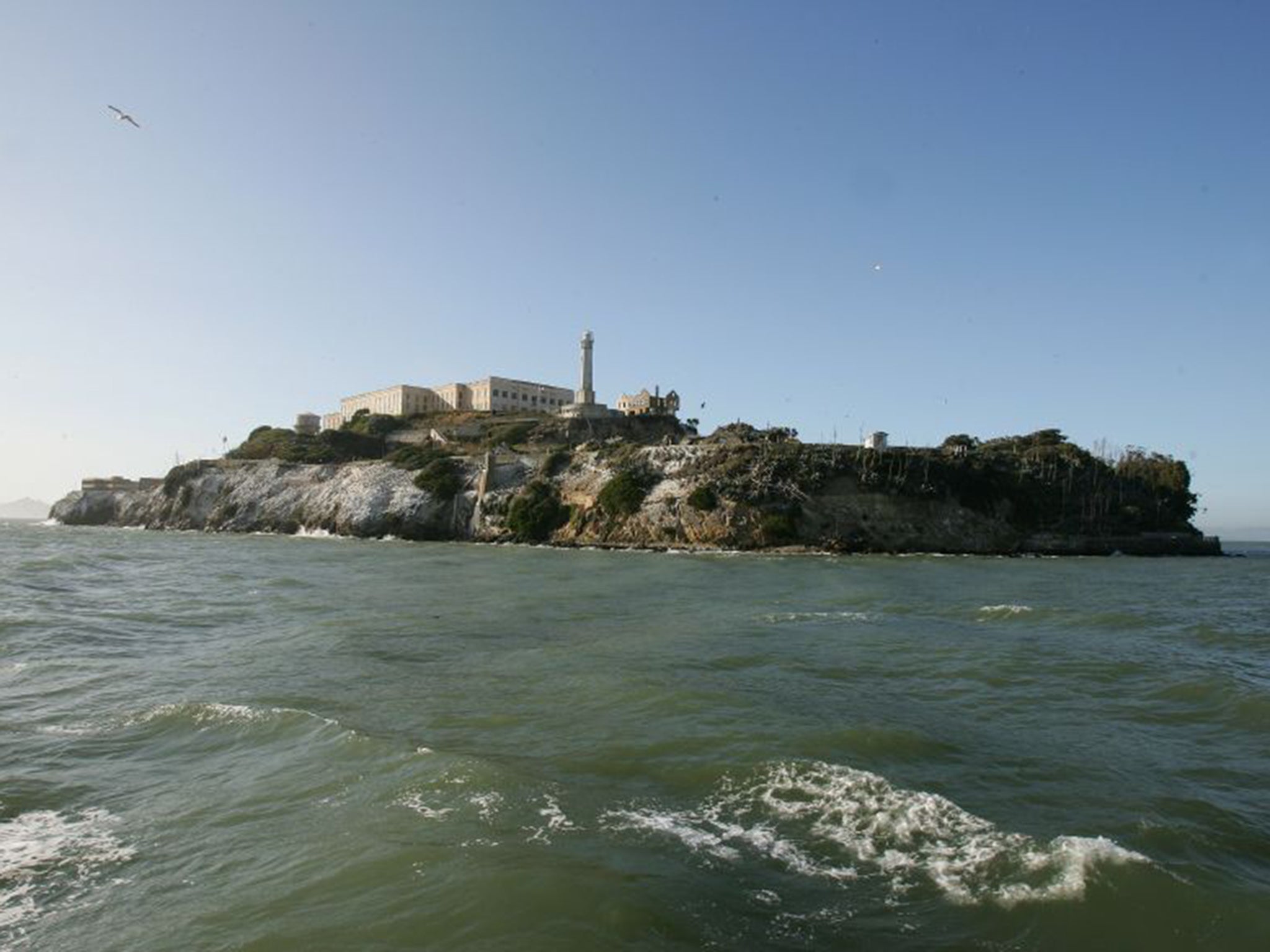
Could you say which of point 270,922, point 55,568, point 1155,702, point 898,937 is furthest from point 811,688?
point 55,568

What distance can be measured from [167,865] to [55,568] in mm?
38408

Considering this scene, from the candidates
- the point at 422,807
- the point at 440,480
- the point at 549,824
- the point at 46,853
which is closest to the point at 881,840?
the point at 549,824

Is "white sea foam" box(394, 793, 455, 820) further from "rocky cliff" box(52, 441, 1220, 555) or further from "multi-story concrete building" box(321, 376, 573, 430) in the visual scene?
"multi-story concrete building" box(321, 376, 573, 430)

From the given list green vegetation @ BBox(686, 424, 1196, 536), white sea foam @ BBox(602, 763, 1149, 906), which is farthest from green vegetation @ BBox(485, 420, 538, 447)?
white sea foam @ BBox(602, 763, 1149, 906)

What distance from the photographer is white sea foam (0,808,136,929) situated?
6984mm

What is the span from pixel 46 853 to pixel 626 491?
67511 mm

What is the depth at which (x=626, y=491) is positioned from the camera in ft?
247

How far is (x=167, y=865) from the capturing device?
7.55 metres

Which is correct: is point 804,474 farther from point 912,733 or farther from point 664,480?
point 912,733

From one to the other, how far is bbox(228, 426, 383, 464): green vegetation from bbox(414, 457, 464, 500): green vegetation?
28481 mm

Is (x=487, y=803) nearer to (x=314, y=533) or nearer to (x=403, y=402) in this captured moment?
(x=314, y=533)

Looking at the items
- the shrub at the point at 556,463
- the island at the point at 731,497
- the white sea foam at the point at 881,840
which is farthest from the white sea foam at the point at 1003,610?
the shrub at the point at 556,463

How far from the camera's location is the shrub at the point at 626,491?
2936 inches

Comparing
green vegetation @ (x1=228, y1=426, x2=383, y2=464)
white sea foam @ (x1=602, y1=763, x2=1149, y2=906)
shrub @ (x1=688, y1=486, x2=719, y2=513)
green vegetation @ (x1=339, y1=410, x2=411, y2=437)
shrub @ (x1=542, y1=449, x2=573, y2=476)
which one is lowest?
white sea foam @ (x1=602, y1=763, x2=1149, y2=906)
